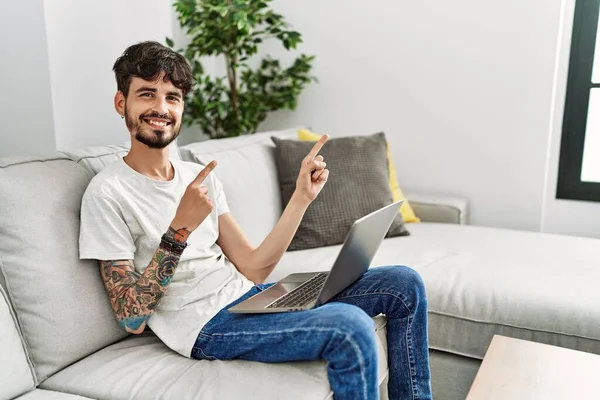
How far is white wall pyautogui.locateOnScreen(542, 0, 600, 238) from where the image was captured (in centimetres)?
264

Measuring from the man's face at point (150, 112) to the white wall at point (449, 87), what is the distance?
1.64m

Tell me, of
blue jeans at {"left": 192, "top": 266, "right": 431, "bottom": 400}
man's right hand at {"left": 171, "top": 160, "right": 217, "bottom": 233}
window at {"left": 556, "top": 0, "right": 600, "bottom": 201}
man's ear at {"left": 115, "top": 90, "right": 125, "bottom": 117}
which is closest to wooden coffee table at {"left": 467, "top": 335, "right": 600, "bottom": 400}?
blue jeans at {"left": 192, "top": 266, "right": 431, "bottom": 400}

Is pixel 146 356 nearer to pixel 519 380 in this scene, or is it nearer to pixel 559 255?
pixel 519 380

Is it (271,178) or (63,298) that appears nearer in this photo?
(63,298)

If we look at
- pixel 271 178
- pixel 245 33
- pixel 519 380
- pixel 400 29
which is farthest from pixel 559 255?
pixel 245 33

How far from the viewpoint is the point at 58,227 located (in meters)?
1.35

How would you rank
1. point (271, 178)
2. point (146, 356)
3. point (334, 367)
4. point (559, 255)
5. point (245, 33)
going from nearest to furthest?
point (334, 367)
point (146, 356)
point (559, 255)
point (271, 178)
point (245, 33)

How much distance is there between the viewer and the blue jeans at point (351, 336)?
1.20 meters

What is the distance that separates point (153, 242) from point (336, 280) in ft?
1.46

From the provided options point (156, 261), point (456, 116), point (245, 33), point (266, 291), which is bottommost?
point (266, 291)

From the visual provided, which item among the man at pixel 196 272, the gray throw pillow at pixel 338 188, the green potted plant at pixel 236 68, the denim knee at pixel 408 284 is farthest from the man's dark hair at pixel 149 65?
the green potted plant at pixel 236 68

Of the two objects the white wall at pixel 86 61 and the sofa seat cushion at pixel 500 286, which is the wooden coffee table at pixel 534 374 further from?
the white wall at pixel 86 61

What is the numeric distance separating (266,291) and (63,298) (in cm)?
49

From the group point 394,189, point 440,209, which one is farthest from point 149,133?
point 440,209
